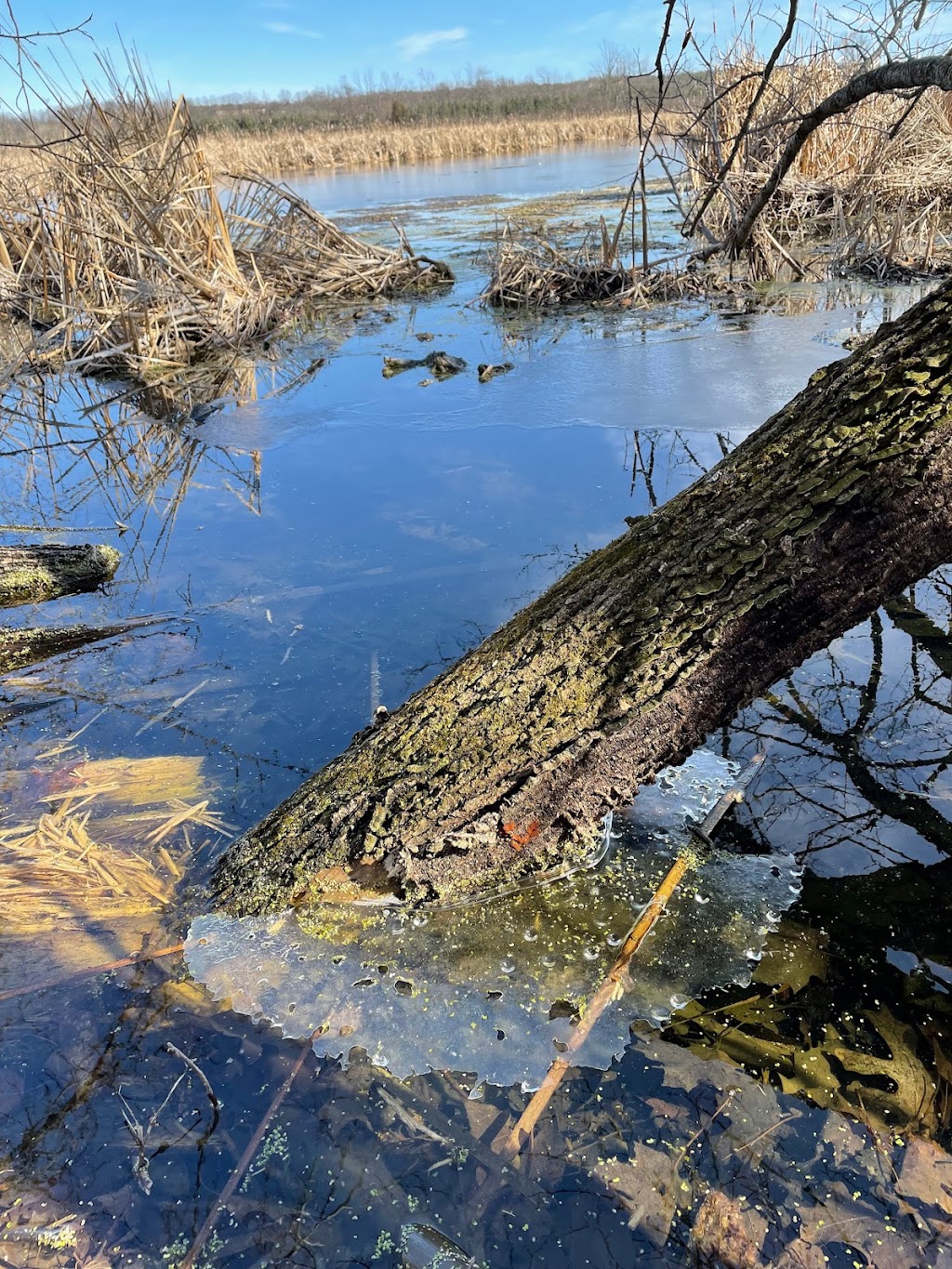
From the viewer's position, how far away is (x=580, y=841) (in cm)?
202

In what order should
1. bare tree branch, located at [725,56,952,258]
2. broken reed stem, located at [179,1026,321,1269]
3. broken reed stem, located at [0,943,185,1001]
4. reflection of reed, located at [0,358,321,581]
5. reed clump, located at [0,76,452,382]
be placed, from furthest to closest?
reed clump, located at [0,76,452,382] < reflection of reed, located at [0,358,321,581] < bare tree branch, located at [725,56,952,258] < broken reed stem, located at [0,943,185,1001] < broken reed stem, located at [179,1026,321,1269]

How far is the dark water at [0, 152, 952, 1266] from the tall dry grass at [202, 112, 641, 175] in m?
24.8

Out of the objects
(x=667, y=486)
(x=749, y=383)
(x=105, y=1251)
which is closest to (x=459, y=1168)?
(x=105, y=1251)

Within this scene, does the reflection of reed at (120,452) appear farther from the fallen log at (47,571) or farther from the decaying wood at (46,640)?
the decaying wood at (46,640)

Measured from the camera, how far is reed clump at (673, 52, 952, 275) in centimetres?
752

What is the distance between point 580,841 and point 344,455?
3380mm

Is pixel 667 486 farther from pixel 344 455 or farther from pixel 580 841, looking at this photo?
pixel 580 841

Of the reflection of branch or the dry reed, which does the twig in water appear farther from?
the reflection of branch

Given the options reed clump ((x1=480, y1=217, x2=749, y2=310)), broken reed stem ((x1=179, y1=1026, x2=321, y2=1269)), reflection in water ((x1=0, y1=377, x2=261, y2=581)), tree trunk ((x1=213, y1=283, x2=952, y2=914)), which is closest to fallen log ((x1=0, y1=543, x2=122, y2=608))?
reflection in water ((x1=0, y1=377, x2=261, y2=581))

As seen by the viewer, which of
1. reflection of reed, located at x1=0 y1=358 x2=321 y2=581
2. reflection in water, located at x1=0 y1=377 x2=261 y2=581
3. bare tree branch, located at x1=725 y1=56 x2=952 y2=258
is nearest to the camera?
bare tree branch, located at x1=725 y1=56 x2=952 y2=258

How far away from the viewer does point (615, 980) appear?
1684mm

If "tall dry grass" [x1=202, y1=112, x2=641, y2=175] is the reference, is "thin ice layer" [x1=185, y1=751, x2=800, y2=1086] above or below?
below

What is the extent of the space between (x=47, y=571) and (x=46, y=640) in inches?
19.2

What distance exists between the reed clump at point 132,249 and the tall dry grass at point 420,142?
20.3 meters
